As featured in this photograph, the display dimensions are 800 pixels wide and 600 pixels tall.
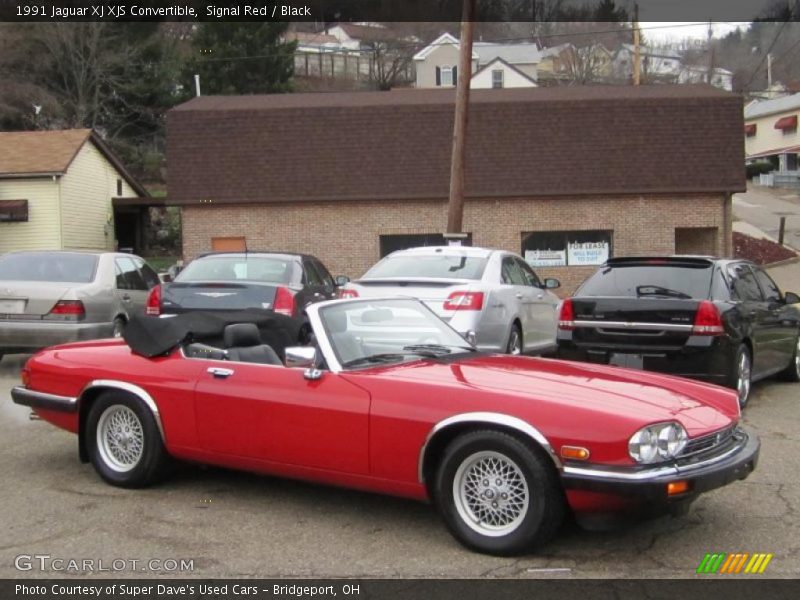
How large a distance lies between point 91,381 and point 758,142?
65441mm

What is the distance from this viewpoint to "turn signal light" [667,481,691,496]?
431 cm

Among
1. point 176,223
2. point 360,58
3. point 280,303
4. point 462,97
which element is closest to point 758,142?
point 360,58

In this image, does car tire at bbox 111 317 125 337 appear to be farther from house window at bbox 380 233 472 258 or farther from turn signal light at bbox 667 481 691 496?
house window at bbox 380 233 472 258

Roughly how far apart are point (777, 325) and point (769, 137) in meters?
58.0

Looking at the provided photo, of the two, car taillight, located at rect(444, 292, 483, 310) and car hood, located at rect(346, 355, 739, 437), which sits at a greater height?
car hood, located at rect(346, 355, 739, 437)

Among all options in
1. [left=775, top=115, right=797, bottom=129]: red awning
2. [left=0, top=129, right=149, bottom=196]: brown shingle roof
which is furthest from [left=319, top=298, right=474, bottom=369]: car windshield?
[left=775, top=115, right=797, bottom=129]: red awning

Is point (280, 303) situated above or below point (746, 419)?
above

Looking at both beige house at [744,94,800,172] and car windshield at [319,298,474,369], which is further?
Result: beige house at [744,94,800,172]

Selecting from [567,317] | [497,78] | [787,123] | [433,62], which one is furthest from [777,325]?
[433,62]

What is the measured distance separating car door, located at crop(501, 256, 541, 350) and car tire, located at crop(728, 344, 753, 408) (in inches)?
110

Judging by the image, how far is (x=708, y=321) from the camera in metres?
8.54

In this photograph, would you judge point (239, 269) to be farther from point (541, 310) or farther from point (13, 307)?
point (541, 310)

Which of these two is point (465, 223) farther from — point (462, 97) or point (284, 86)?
point (284, 86)

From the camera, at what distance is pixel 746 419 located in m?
8.62
